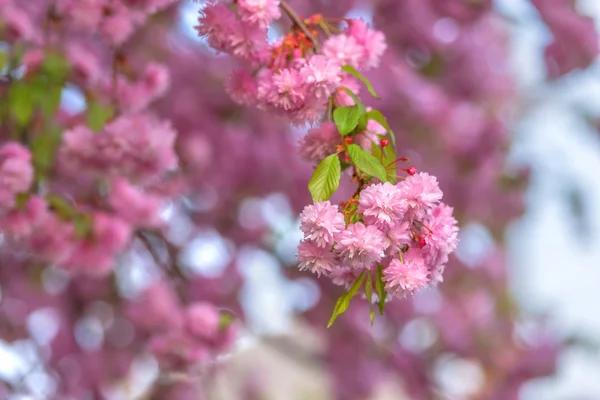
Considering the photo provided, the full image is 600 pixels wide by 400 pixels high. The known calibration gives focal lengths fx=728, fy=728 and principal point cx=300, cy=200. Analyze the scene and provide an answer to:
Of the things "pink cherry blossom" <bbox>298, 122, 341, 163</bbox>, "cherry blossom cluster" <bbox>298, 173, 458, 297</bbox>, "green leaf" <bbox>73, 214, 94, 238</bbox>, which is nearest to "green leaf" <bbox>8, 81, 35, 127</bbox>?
"green leaf" <bbox>73, 214, 94, 238</bbox>

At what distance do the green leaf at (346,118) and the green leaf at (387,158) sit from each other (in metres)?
0.03

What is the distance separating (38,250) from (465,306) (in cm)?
217

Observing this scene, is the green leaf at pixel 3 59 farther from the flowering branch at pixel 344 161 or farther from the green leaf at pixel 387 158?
the green leaf at pixel 387 158

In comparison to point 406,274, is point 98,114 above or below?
above

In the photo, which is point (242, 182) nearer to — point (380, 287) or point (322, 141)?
point (322, 141)

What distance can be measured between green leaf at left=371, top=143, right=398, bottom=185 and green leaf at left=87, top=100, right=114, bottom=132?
571 mm

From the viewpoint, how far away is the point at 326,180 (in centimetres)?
67

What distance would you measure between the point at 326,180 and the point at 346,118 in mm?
80

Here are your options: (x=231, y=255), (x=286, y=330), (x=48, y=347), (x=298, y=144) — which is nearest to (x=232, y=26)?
(x=298, y=144)

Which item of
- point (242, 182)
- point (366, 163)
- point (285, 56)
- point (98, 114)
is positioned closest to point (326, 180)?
point (366, 163)

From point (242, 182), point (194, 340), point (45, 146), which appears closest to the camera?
point (45, 146)

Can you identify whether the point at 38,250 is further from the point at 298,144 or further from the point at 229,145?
the point at 229,145

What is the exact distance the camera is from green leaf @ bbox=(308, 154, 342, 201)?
653 mm

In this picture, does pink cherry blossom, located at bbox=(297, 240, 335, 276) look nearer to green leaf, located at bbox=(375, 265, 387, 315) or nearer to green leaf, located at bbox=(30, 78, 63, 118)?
green leaf, located at bbox=(375, 265, 387, 315)
